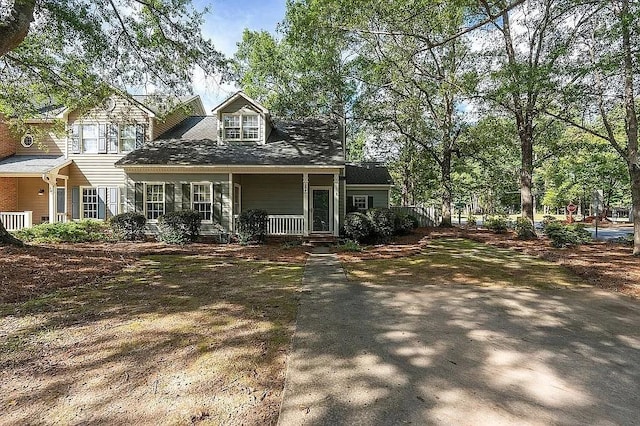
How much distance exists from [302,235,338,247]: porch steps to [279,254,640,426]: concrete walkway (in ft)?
23.7

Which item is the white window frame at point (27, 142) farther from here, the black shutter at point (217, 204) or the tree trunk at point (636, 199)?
the tree trunk at point (636, 199)

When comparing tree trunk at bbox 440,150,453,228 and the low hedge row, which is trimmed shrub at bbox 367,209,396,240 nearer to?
the low hedge row

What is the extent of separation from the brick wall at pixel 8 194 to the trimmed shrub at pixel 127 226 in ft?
25.2

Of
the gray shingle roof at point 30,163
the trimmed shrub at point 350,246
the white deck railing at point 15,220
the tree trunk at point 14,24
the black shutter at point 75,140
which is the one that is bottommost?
the trimmed shrub at point 350,246

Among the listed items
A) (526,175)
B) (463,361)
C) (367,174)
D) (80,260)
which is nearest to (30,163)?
(80,260)

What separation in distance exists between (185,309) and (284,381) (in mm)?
2693

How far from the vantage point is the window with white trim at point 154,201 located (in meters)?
14.2

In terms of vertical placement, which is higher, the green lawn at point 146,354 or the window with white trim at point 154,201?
the window with white trim at point 154,201

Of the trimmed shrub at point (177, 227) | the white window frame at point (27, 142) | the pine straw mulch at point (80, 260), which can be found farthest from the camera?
the white window frame at point (27, 142)

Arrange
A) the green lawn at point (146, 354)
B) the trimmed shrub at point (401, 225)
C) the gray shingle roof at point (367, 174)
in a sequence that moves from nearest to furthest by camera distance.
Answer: the green lawn at point (146, 354) < the trimmed shrub at point (401, 225) < the gray shingle roof at point (367, 174)

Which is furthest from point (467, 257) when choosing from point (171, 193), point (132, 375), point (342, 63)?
point (342, 63)

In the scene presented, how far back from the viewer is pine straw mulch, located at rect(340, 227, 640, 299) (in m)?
7.38

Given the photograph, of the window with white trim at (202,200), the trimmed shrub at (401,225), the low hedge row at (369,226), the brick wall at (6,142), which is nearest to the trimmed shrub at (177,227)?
the window with white trim at (202,200)

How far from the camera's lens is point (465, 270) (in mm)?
8578
